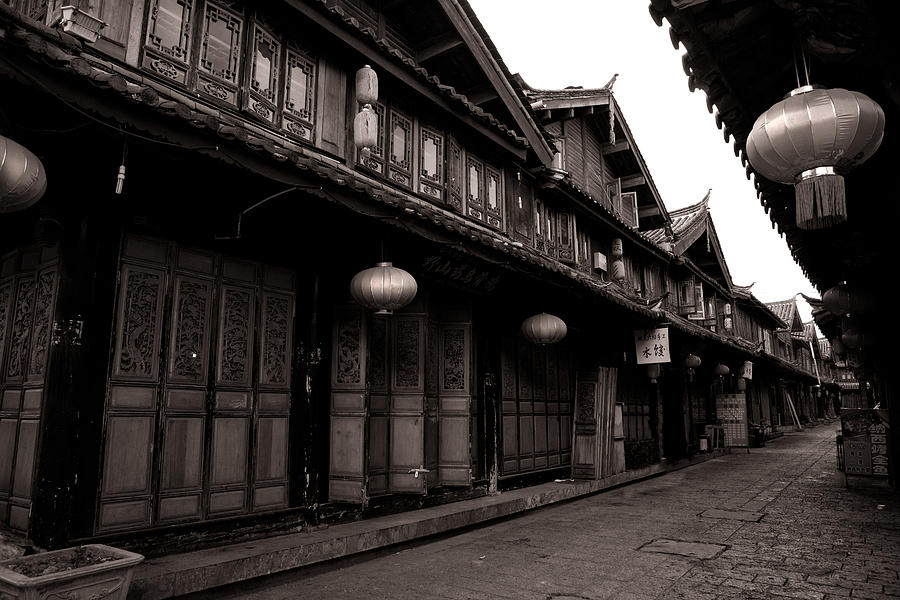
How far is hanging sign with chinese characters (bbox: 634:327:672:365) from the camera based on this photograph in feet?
46.9

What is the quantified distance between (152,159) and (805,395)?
205 ft

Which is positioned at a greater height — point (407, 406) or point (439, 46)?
point (439, 46)

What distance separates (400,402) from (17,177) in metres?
5.78

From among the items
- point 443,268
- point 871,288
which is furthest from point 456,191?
point 871,288

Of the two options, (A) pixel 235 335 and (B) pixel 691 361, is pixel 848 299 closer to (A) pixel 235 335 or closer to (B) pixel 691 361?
(B) pixel 691 361

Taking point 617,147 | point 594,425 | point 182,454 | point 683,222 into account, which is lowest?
point 594,425

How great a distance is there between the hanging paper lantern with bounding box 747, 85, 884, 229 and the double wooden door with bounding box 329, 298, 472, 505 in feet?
17.1

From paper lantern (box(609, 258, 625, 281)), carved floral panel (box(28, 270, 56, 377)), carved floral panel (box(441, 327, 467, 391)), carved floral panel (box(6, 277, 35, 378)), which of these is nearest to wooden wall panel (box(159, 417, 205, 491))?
carved floral panel (box(28, 270, 56, 377))

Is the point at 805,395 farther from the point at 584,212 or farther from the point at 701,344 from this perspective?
the point at 584,212

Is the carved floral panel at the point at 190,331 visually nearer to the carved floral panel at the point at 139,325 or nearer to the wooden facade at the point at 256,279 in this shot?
the wooden facade at the point at 256,279

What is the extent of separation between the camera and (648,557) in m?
7.21

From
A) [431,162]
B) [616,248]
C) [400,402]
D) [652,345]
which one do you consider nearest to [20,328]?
[400,402]

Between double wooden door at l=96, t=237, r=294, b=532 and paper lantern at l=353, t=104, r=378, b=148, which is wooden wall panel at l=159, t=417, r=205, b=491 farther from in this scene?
paper lantern at l=353, t=104, r=378, b=148

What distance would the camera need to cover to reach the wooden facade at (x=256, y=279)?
506 centimetres
